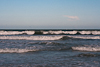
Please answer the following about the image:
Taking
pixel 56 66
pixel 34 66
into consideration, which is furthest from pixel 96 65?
pixel 34 66

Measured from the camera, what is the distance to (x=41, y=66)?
8383 mm

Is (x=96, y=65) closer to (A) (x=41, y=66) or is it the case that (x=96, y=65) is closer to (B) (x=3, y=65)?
(A) (x=41, y=66)

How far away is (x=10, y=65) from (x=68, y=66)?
3569 mm

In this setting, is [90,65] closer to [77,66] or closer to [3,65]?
[77,66]

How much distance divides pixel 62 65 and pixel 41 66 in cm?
131

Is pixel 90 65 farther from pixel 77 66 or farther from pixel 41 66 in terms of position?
pixel 41 66

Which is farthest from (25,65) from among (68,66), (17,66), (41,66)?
(68,66)

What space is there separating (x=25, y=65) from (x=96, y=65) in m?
4.43

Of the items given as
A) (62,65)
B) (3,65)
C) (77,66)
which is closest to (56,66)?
(62,65)

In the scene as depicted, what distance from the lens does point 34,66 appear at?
Result: 8.33 metres

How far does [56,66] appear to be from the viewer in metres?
8.34

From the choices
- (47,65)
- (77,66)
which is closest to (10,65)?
(47,65)

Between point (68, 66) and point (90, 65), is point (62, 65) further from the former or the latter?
point (90, 65)

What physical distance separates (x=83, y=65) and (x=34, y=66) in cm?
305
